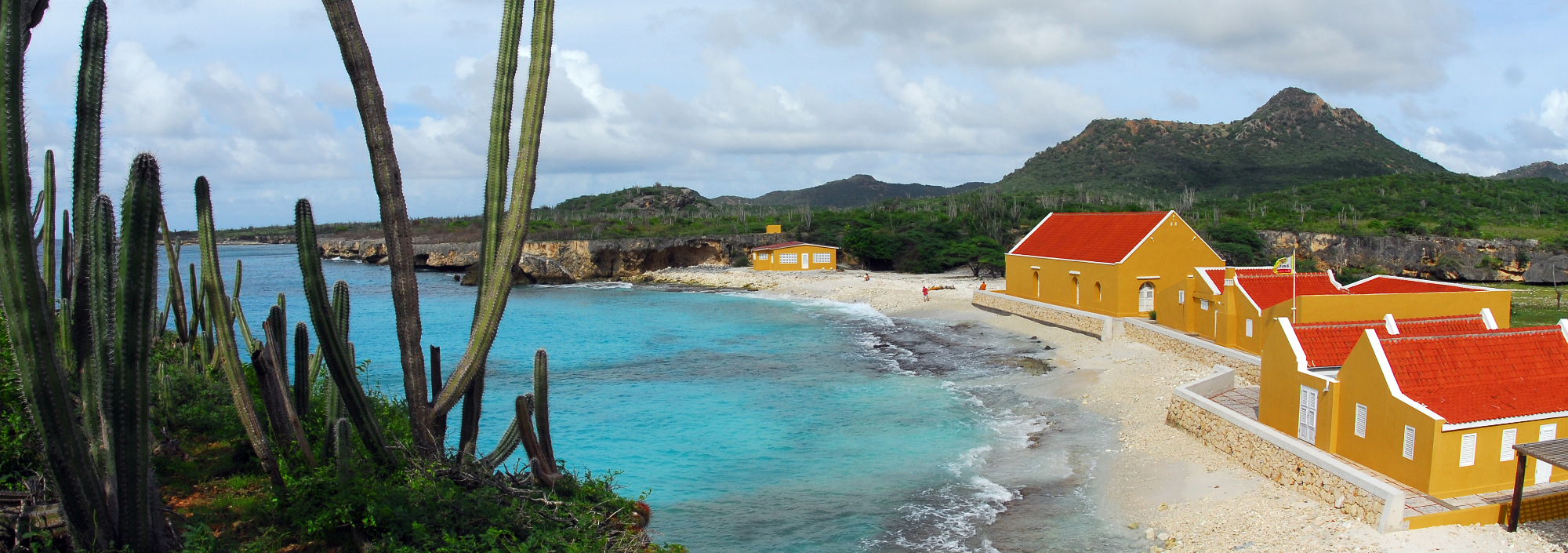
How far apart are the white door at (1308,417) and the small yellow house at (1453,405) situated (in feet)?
0.87

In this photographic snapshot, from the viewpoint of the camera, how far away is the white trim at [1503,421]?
10469mm

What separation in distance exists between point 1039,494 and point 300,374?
1052cm

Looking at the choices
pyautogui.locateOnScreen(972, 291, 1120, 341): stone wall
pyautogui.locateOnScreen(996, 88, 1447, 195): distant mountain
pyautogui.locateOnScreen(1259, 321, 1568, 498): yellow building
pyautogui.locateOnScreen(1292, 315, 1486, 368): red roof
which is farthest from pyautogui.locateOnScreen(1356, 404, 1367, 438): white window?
pyautogui.locateOnScreen(996, 88, 1447, 195): distant mountain

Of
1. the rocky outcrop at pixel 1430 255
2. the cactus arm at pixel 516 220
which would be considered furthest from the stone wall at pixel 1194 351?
the rocky outcrop at pixel 1430 255

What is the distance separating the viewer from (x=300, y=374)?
27.8 ft

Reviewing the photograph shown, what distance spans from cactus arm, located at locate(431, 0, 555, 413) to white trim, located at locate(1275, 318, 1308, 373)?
39.9 feet

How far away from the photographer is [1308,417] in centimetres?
1306

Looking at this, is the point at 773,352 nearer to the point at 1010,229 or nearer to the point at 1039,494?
the point at 1039,494

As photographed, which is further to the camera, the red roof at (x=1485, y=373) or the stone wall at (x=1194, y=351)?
the stone wall at (x=1194, y=351)

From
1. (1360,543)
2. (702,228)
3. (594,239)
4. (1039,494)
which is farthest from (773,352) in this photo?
(702,228)

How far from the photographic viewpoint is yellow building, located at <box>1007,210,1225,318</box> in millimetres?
28562

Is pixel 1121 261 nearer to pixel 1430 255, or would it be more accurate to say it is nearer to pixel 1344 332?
pixel 1344 332

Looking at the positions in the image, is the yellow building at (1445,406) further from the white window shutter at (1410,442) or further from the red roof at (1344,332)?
the red roof at (1344,332)

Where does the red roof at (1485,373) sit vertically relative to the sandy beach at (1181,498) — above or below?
above
